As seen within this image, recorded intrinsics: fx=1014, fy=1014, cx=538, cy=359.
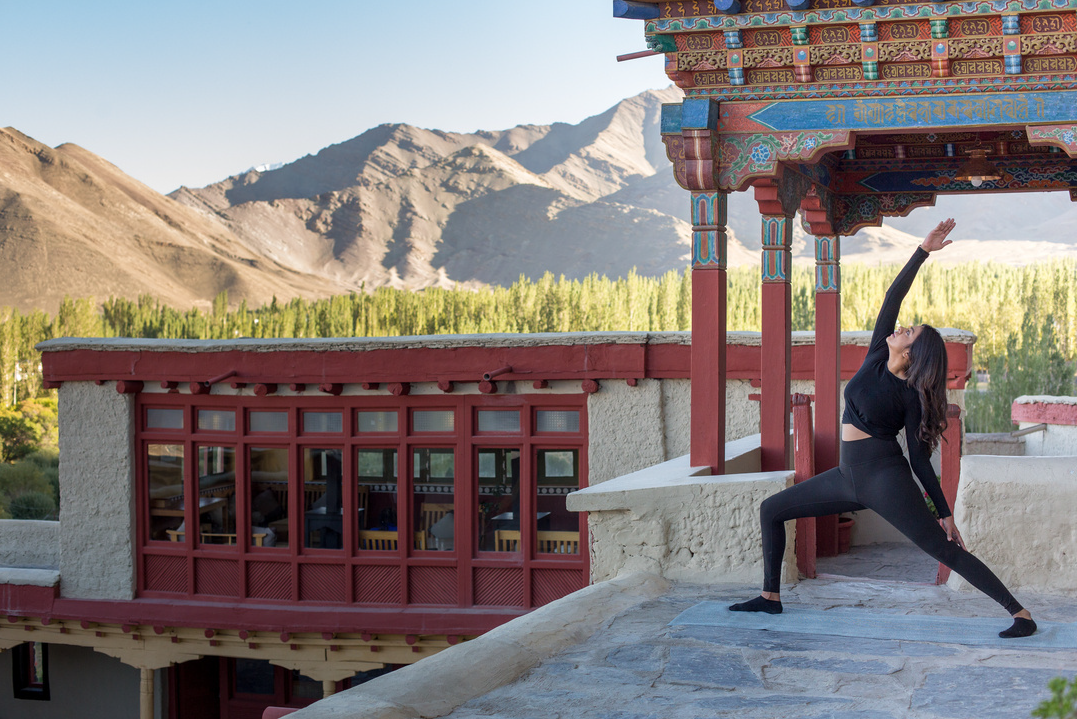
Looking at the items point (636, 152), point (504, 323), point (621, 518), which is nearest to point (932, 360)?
point (621, 518)

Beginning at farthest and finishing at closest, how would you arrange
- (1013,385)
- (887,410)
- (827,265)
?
(1013,385)
(827,265)
(887,410)

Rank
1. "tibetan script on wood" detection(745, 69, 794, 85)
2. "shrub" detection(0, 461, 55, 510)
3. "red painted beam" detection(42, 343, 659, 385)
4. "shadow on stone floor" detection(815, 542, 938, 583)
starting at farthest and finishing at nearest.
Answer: "shrub" detection(0, 461, 55, 510) < "red painted beam" detection(42, 343, 659, 385) < "shadow on stone floor" detection(815, 542, 938, 583) < "tibetan script on wood" detection(745, 69, 794, 85)

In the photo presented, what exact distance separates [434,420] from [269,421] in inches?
91.0

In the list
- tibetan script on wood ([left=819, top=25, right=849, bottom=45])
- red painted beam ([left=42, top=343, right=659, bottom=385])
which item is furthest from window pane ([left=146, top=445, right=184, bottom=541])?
tibetan script on wood ([left=819, top=25, right=849, bottom=45])

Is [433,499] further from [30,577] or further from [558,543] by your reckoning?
[30,577]

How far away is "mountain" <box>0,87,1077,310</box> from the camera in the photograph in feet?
300

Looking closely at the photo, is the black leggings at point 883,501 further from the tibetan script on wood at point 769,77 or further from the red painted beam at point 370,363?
the red painted beam at point 370,363

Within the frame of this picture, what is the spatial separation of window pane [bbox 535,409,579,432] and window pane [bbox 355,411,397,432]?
6.13 feet

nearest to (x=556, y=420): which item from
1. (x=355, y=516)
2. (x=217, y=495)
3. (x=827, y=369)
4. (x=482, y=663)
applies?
(x=355, y=516)

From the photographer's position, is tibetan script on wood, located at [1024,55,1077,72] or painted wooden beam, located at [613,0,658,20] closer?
tibetan script on wood, located at [1024,55,1077,72]

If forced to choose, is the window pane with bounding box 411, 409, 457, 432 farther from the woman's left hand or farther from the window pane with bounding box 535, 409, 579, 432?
the woman's left hand

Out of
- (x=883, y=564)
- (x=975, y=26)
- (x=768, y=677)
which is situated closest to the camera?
(x=768, y=677)

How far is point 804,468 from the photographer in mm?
6395

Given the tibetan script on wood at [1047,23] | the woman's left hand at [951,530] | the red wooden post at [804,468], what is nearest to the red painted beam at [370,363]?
the red wooden post at [804,468]
